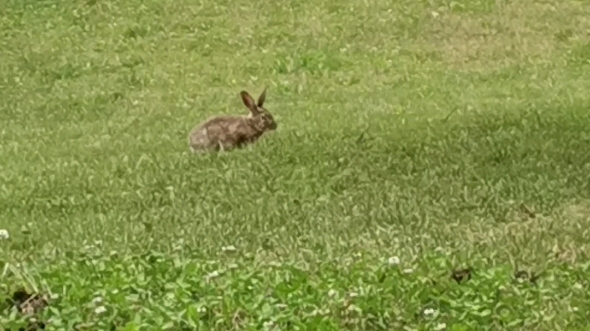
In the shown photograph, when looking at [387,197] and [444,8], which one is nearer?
[387,197]

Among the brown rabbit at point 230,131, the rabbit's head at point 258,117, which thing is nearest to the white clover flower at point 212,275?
the brown rabbit at point 230,131

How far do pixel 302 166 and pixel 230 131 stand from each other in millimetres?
1417

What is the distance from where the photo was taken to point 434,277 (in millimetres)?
5906

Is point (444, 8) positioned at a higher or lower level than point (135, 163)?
lower

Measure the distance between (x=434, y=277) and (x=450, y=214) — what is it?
1.96 m

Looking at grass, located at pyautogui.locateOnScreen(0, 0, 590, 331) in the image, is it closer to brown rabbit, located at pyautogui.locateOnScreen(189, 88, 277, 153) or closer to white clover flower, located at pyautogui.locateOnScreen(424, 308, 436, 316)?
white clover flower, located at pyautogui.locateOnScreen(424, 308, 436, 316)

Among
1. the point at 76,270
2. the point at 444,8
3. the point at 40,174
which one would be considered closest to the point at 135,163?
the point at 40,174

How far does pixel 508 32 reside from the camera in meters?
16.8

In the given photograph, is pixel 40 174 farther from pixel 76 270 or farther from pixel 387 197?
pixel 76 270

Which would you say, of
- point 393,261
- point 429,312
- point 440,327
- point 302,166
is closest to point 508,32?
point 302,166

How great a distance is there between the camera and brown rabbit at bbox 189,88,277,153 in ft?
34.5

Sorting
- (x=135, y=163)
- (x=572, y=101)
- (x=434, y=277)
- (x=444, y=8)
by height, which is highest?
(x=434, y=277)

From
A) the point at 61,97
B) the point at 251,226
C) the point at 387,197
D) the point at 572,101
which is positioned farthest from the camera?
the point at 61,97

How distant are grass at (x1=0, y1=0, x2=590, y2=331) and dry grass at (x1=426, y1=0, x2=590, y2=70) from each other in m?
0.05
